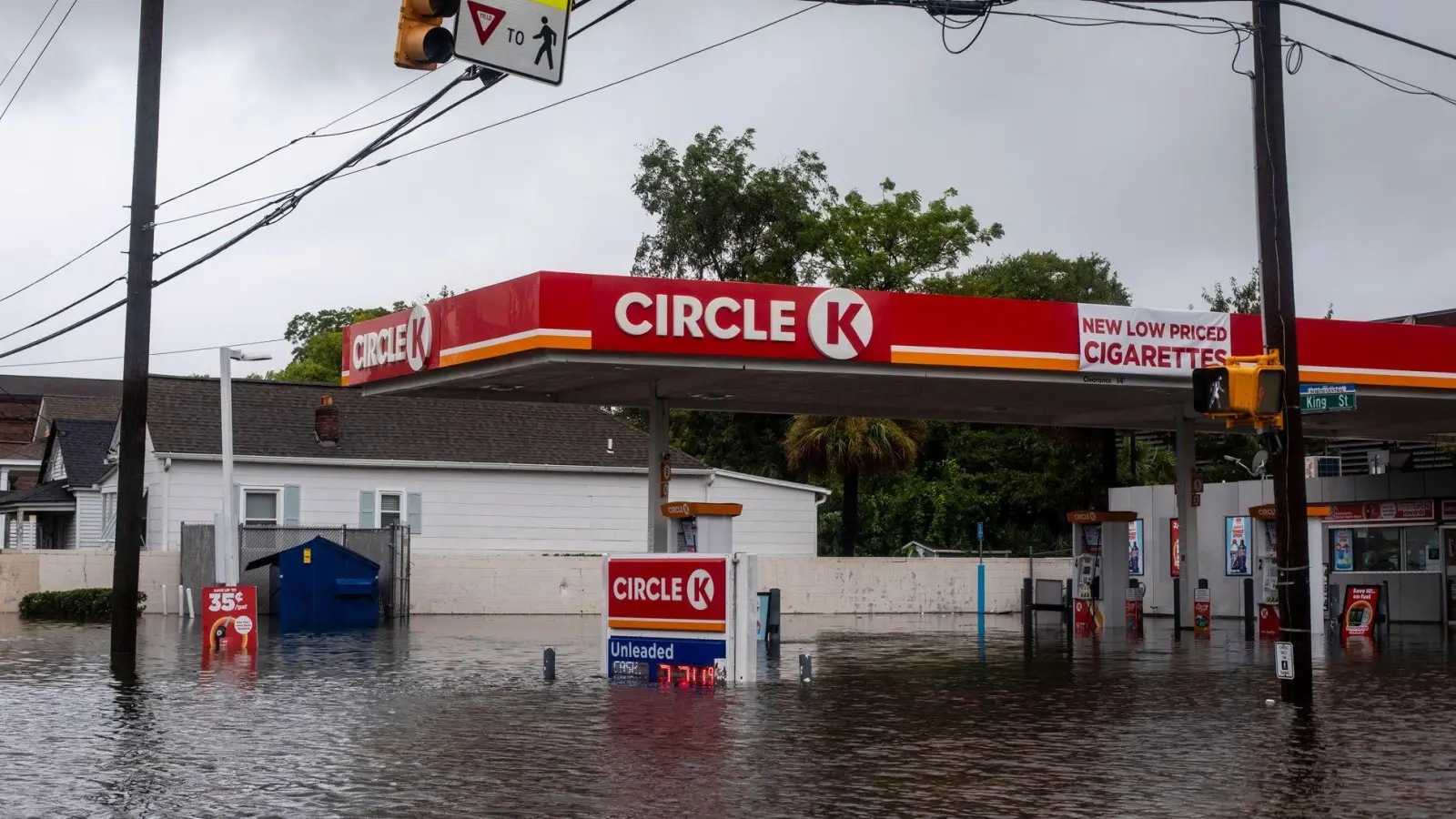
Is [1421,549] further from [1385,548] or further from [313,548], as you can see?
[313,548]

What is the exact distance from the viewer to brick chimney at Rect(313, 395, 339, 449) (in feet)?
134

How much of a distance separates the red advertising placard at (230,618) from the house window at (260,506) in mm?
15258

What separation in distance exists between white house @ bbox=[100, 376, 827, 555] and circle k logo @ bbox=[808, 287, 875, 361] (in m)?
18.8

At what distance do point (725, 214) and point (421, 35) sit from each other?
52.0m

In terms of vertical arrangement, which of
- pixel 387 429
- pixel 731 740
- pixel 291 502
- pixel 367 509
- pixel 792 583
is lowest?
pixel 731 740

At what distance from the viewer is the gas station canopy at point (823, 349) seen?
71.4 feet

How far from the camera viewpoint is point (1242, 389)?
15539 millimetres

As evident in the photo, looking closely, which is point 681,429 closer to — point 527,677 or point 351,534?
point 351,534

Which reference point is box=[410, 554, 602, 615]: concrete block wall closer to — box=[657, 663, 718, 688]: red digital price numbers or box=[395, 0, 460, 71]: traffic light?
box=[657, 663, 718, 688]: red digital price numbers

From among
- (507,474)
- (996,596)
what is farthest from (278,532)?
(996,596)

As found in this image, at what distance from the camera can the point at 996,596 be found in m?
42.5

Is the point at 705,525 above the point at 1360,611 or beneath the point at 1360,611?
above

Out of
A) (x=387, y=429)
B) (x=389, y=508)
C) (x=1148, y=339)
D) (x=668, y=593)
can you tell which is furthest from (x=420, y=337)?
(x=387, y=429)

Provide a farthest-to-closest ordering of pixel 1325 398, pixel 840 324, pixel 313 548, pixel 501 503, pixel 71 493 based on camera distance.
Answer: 1. pixel 71 493
2. pixel 501 503
3. pixel 313 548
4. pixel 840 324
5. pixel 1325 398
